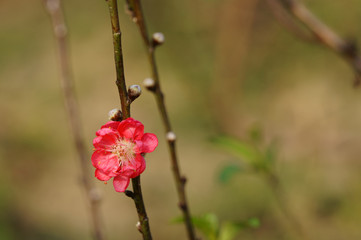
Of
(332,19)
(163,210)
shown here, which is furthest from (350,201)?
(332,19)

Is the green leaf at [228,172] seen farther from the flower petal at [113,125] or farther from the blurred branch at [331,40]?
the flower petal at [113,125]

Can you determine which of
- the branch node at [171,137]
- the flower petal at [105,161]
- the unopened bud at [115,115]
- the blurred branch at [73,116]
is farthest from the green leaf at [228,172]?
the unopened bud at [115,115]

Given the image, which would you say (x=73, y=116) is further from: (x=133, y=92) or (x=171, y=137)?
(x=133, y=92)

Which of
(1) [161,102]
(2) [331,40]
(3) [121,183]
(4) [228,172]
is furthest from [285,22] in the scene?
(3) [121,183]

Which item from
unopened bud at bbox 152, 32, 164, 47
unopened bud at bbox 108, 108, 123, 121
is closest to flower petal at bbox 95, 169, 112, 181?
unopened bud at bbox 108, 108, 123, 121

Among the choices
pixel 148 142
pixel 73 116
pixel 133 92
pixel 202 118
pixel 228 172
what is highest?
pixel 133 92

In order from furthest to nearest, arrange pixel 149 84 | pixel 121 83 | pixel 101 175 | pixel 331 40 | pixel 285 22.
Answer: pixel 285 22 → pixel 331 40 → pixel 149 84 → pixel 101 175 → pixel 121 83

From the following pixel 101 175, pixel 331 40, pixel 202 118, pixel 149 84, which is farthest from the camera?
pixel 202 118

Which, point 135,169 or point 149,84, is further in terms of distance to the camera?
point 149,84
